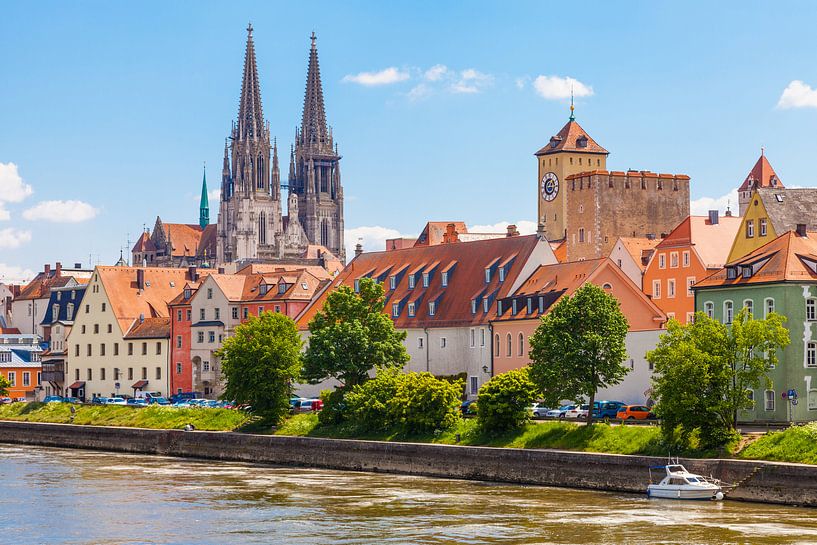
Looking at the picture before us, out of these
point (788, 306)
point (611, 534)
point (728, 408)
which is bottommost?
point (611, 534)

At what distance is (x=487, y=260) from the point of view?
103 m

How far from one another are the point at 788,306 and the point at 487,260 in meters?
33.8

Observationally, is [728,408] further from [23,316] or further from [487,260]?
[23,316]

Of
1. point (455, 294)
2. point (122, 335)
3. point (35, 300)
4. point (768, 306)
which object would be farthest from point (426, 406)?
point (35, 300)

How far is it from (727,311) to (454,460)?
51.8ft

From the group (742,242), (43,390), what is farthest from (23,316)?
(742,242)

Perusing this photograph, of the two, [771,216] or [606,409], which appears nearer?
[606,409]

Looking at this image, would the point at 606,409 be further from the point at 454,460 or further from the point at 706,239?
the point at 706,239

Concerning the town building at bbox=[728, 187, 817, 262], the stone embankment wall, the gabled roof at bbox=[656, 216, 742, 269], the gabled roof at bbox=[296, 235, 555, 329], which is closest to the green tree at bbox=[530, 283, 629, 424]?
the stone embankment wall

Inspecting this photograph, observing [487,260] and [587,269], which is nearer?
[587,269]

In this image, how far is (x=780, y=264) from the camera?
240 ft

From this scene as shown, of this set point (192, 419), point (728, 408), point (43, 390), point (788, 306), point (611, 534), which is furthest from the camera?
point (43, 390)

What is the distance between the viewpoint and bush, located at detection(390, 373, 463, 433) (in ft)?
255

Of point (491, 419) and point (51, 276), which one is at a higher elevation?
point (51, 276)
